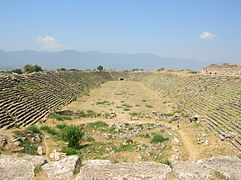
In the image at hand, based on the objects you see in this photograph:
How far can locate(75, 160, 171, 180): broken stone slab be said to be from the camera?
4.49 metres

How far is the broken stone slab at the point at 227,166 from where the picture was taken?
4711 millimetres

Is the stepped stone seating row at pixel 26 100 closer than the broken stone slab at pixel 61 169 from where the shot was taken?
No

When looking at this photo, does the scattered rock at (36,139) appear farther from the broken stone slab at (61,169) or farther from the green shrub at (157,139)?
the broken stone slab at (61,169)

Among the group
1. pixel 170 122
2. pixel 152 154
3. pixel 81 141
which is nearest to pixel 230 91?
pixel 170 122

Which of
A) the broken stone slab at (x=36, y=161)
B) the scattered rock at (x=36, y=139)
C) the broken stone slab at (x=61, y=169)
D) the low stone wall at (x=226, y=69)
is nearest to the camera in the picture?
the broken stone slab at (x=61, y=169)

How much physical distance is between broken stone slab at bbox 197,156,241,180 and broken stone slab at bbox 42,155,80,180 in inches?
134

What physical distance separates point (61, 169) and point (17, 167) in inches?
42.2

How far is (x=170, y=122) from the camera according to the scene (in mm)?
19109

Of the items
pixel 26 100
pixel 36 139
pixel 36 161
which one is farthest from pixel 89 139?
pixel 26 100

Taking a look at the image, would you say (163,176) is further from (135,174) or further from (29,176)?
(29,176)

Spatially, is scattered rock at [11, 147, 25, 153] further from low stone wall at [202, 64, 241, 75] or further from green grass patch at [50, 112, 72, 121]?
low stone wall at [202, 64, 241, 75]

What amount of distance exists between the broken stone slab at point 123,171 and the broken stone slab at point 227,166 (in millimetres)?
1200

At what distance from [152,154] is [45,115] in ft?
42.1

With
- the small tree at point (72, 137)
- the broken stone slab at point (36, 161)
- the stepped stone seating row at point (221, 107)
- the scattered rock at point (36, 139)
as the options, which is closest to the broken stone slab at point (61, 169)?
the broken stone slab at point (36, 161)
